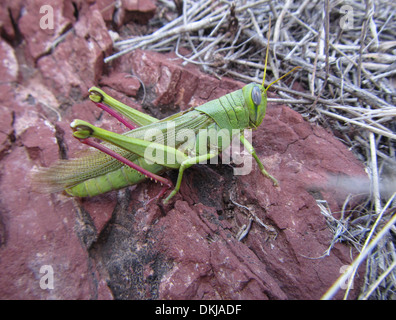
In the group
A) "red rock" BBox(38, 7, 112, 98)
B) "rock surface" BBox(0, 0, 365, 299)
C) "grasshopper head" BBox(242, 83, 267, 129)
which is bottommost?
"rock surface" BBox(0, 0, 365, 299)

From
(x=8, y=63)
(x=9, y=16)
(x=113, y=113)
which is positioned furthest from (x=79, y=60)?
(x=113, y=113)

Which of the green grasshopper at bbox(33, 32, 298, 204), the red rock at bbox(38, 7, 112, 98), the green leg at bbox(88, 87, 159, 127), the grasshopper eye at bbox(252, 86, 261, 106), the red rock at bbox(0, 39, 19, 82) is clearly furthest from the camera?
the red rock at bbox(38, 7, 112, 98)

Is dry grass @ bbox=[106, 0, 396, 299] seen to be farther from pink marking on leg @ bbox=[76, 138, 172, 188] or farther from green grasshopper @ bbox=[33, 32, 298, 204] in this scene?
pink marking on leg @ bbox=[76, 138, 172, 188]

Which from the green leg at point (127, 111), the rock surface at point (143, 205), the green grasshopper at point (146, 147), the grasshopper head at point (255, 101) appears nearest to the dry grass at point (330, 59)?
the rock surface at point (143, 205)

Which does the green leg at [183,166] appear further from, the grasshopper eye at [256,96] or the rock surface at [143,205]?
the grasshopper eye at [256,96]

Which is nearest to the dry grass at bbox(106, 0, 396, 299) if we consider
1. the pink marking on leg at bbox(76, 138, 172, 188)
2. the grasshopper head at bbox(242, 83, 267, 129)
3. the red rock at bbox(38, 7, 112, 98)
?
the red rock at bbox(38, 7, 112, 98)

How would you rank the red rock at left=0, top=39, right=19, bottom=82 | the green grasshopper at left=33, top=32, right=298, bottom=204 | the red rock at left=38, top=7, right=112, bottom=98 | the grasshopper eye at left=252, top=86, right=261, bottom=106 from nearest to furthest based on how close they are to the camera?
the green grasshopper at left=33, top=32, right=298, bottom=204
the grasshopper eye at left=252, top=86, right=261, bottom=106
the red rock at left=0, top=39, right=19, bottom=82
the red rock at left=38, top=7, right=112, bottom=98

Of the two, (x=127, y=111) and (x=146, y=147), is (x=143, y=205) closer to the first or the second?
(x=146, y=147)
